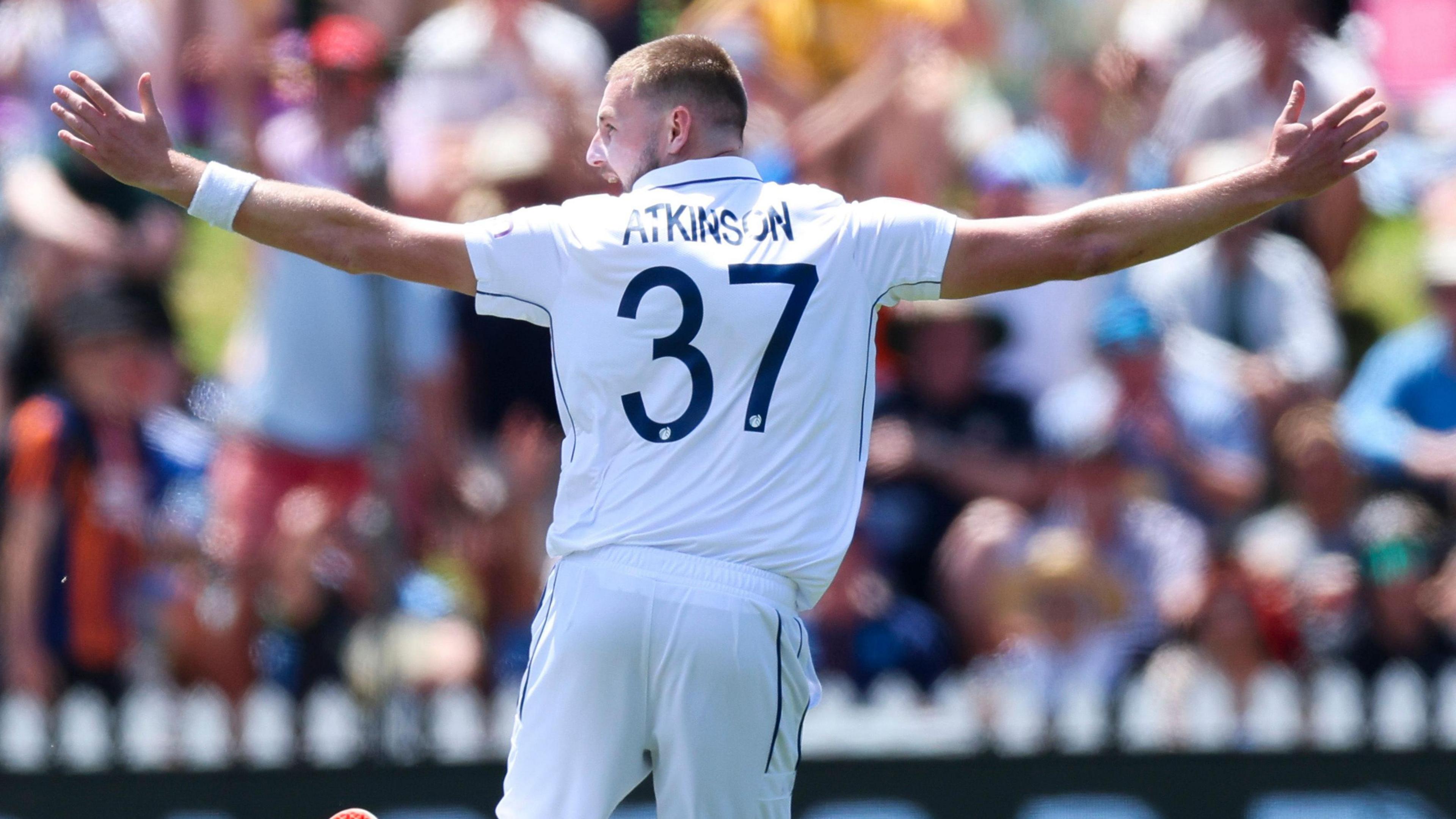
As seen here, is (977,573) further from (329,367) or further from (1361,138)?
(1361,138)

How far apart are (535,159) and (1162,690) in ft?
10.9

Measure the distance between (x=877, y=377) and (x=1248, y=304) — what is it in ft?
5.31

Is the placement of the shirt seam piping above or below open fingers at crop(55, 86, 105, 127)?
below

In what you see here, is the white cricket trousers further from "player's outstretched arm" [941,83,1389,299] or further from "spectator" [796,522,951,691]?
"spectator" [796,522,951,691]

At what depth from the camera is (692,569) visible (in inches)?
160

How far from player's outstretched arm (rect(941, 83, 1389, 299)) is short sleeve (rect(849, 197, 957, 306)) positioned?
3 centimetres

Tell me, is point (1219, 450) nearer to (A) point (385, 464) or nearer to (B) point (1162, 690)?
(B) point (1162, 690)

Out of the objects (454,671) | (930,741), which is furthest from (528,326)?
(930,741)

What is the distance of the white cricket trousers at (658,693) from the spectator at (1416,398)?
4196mm

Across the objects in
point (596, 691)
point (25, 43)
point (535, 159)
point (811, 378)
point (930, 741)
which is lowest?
point (930, 741)

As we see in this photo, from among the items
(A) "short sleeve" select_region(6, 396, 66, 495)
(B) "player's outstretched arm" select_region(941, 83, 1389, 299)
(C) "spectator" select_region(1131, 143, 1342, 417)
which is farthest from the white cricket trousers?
(C) "spectator" select_region(1131, 143, 1342, 417)

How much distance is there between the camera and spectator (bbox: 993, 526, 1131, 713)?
7.06m

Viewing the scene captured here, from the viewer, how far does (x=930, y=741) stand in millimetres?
6949

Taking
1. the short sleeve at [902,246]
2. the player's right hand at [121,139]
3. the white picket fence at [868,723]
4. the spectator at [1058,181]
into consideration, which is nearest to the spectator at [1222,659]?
A: the white picket fence at [868,723]
